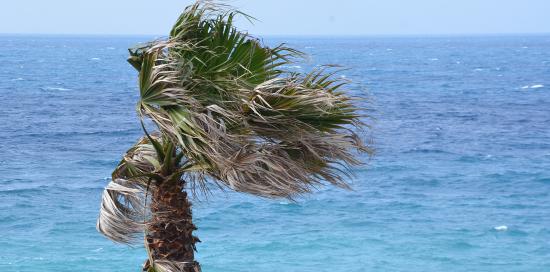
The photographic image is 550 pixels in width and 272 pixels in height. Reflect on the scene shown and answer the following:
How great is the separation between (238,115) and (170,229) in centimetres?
129

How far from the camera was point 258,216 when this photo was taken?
103 ft

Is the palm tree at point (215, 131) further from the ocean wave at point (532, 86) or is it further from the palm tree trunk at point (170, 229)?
the ocean wave at point (532, 86)

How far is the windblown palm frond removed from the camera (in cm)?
684

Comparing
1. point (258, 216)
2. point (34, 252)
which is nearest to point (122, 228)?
point (34, 252)

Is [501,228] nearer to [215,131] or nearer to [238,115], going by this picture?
[238,115]

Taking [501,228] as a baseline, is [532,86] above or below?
below

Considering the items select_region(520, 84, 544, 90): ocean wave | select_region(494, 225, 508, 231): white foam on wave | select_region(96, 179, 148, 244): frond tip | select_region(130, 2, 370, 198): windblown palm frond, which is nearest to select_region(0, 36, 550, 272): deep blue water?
select_region(494, 225, 508, 231): white foam on wave

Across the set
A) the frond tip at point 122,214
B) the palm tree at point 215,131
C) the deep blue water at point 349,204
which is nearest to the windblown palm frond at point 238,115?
the palm tree at point 215,131

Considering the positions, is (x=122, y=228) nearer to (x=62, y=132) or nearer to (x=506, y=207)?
(x=506, y=207)

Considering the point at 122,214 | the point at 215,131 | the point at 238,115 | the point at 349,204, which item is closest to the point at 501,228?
the point at 349,204

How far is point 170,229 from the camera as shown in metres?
7.62

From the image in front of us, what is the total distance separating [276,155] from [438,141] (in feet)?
140

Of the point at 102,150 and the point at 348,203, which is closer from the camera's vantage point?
the point at 348,203

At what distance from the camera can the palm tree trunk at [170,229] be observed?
761 cm
